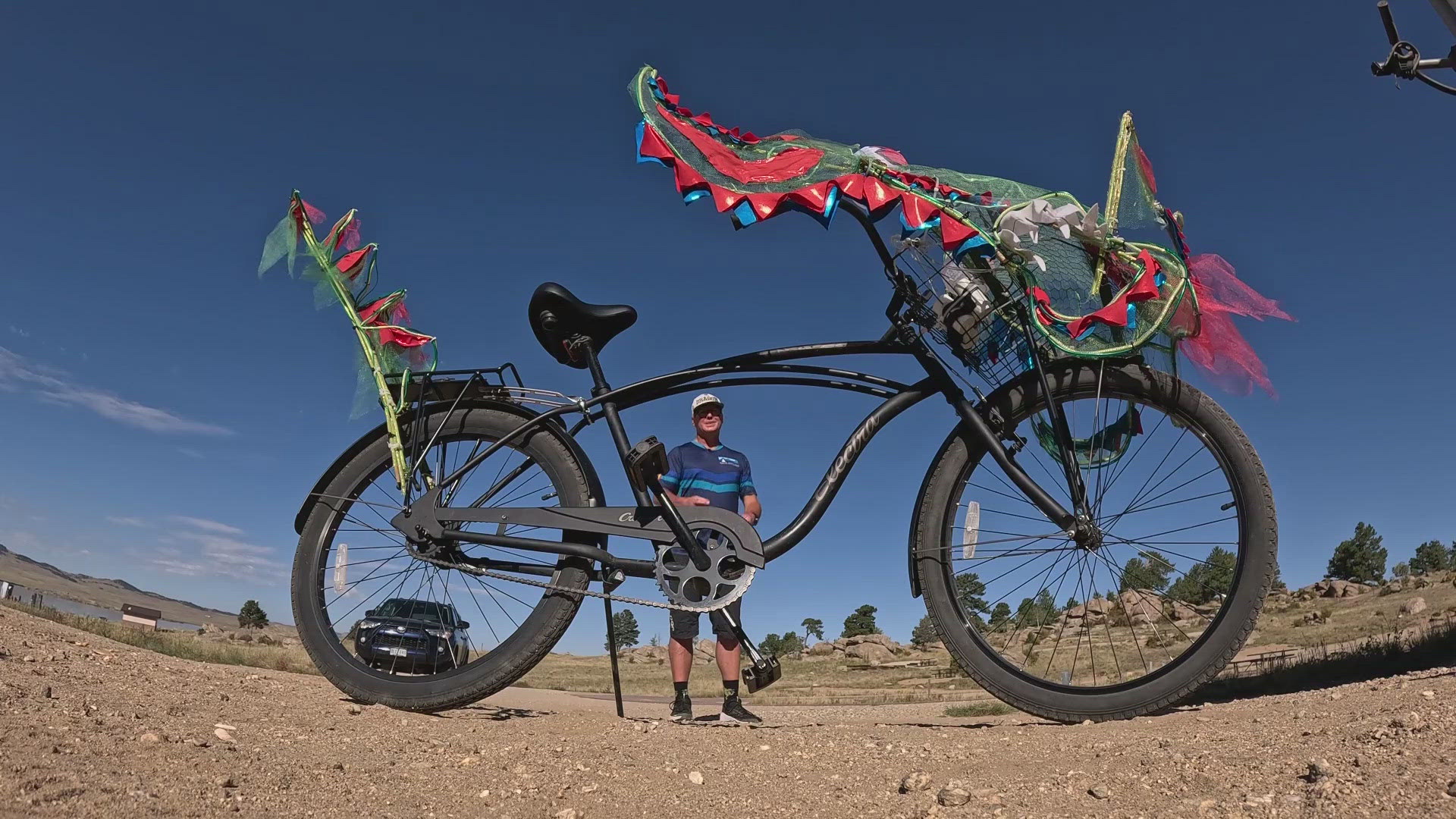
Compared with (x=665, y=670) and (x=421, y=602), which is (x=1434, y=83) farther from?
(x=665, y=670)

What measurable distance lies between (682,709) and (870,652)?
93.6 feet

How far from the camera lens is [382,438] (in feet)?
15.8

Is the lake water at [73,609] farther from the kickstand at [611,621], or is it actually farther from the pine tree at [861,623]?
the pine tree at [861,623]

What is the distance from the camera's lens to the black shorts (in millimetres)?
4469

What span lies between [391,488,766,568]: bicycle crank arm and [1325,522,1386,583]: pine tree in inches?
2114

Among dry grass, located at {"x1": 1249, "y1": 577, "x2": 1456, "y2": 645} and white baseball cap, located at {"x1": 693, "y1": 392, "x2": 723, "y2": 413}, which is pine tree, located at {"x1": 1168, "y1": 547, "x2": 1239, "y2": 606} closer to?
white baseball cap, located at {"x1": 693, "y1": 392, "x2": 723, "y2": 413}

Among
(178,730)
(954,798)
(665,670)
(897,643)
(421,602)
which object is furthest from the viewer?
(897,643)

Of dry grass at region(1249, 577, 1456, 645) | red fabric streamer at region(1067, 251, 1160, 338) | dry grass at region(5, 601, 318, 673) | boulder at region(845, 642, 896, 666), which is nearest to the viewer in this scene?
red fabric streamer at region(1067, 251, 1160, 338)

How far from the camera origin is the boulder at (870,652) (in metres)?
30.0

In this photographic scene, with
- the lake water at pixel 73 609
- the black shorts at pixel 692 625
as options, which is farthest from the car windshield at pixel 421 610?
the lake water at pixel 73 609

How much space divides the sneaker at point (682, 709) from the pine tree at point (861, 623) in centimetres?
3473

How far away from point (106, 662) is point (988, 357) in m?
4.96

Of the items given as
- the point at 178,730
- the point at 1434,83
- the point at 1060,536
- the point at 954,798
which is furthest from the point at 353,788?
the point at 1434,83

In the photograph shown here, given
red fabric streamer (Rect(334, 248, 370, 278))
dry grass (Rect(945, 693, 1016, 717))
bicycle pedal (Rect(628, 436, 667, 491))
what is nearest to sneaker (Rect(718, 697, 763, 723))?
bicycle pedal (Rect(628, 436, 667, 491))
